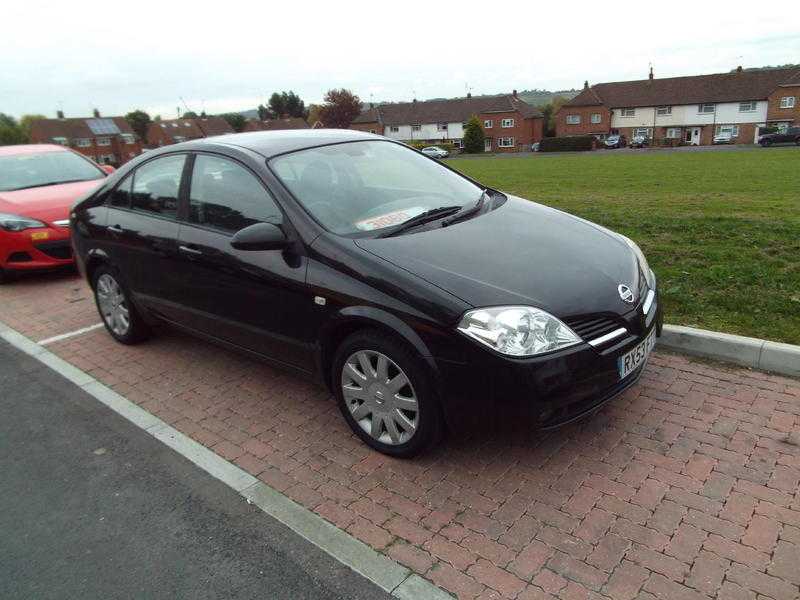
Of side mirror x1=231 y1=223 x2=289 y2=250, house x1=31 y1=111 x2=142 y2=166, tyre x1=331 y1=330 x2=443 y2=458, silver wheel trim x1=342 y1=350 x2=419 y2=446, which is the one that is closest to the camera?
tyre x1=331 y1=330 x2=443 y2=458

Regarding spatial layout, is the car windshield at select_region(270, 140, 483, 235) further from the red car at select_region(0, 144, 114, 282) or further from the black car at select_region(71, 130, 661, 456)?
the red car at select_region(0, 144, 114, 282)

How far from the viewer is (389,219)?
3.63 metres

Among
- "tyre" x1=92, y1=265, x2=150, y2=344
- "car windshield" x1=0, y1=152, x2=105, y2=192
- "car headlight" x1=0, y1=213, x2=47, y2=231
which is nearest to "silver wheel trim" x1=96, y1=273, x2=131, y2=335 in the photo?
"tyre" x1=92, y1=265, x2=150, y2=344

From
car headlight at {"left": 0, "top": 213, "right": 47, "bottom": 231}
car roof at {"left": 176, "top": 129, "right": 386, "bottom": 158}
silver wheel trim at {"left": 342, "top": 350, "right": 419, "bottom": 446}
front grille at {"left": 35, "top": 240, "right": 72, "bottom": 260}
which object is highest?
car roof at {"left": 176, "top": 129, "right": 386, "bottom": 158}

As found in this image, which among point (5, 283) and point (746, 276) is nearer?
point (746, 276)

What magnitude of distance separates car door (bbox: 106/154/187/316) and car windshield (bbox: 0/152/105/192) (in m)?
4.34

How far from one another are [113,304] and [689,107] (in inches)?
2968

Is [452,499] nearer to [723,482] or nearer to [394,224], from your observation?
[723,482]

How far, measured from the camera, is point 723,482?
2.95m

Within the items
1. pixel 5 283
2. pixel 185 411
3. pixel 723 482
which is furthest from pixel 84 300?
pixel 723 482

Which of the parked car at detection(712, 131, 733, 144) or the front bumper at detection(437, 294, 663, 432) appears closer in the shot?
the front bumper at detection(437, 294, 663, 432)

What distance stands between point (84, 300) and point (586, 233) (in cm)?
560

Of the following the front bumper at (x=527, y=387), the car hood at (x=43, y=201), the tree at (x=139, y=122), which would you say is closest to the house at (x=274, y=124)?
the tree at (x=139, y=122)

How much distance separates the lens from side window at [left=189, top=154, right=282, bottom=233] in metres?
3.70
